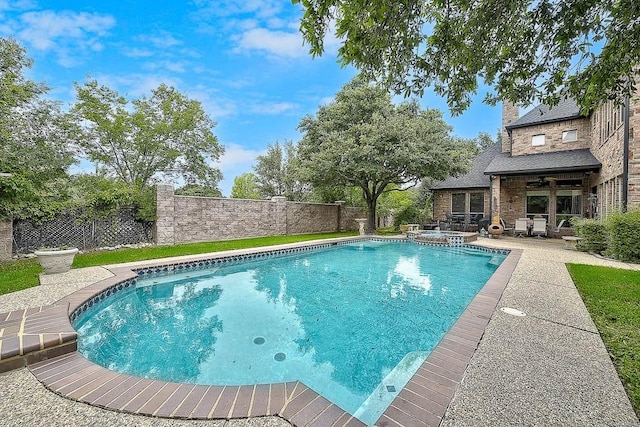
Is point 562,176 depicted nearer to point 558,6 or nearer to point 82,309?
point 558,6

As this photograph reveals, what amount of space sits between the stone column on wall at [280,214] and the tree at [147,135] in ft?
27.5

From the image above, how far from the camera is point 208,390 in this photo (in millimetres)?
2594

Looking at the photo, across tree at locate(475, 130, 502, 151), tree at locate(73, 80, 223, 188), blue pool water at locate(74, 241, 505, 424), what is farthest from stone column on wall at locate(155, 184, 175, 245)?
tree at locate(475, 130, 502, 151)

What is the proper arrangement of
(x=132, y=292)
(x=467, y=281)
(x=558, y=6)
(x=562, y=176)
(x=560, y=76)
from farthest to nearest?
(x=562, y=176)
(x=467, y=281)
(x=132, y=292)
(x=560, y=76)
(x=558, y=6)

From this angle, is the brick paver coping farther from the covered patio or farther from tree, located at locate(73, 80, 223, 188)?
tree, located at locate(73, 80, 223, 188)

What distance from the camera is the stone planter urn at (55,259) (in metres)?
6.74

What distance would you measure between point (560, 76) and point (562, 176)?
596 inches

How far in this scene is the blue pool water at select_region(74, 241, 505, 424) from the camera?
3658 millimetres

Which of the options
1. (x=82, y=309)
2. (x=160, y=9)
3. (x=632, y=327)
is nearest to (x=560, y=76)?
(x=632, y=327)

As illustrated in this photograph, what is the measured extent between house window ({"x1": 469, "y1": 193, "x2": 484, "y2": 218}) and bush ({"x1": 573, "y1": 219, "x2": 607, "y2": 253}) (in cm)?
758

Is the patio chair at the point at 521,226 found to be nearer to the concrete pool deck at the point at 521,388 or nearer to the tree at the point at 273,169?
the concrete pool deck at the point at 521,388

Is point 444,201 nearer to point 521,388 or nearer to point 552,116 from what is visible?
point 552,116

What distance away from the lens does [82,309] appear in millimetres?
4906

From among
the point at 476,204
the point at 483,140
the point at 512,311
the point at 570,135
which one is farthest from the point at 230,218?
the point at 483,140
